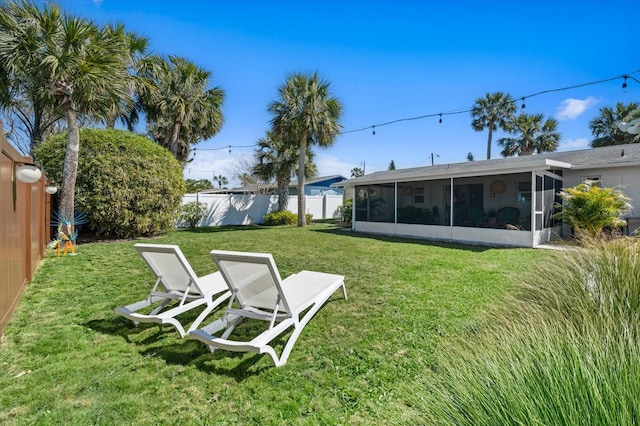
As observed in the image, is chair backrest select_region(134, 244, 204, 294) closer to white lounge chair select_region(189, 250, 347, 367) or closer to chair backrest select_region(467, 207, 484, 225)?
white lounge chair select_region(189, 250, 347, 367)

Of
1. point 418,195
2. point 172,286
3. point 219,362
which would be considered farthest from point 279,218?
point 219,362

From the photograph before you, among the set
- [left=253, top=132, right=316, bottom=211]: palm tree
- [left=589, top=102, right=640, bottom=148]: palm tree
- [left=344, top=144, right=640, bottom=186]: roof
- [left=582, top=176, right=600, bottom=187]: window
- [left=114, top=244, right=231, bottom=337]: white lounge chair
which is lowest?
[left=114, top=244, right=231, bottom=337]: white lounge chair

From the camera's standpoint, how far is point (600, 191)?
926 centimetres

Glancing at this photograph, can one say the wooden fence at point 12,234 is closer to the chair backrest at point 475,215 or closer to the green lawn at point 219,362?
the green lawn at point 219,362

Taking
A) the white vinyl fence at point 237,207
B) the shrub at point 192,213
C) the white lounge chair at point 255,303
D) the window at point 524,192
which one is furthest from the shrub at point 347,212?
the white lounge chair at point 255,303

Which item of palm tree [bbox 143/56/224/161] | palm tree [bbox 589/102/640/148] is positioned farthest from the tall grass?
palm tree [bbox 589/102/640/148]

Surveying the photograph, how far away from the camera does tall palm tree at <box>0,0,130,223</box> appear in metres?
7.85

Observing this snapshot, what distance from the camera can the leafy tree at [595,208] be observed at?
30.1ft

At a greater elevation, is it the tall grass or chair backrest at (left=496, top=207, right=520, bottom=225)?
chair backrest at (left=496, top=207, right=520, bottom=225)

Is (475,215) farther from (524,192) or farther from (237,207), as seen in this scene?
(237,207)

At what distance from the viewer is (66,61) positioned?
8.01 metres

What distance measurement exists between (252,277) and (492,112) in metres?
27.8

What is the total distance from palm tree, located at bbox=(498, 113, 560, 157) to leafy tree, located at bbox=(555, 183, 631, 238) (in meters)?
14.3

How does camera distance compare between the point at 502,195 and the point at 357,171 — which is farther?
the point at 357,171
